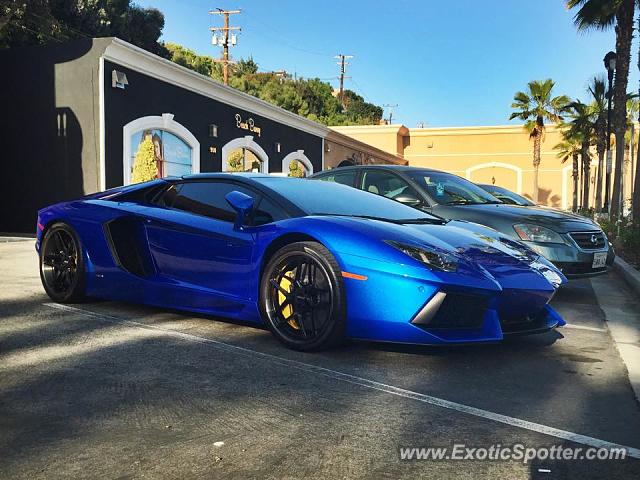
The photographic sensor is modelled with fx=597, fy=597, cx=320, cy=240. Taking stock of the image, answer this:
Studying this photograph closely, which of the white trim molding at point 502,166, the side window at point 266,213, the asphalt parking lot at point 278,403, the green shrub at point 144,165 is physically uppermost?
the white trim molding at point 502,166

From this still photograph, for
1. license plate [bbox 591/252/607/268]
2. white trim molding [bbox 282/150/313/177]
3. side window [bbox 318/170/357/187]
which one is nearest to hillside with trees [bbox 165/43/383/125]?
white trim molding [bbox 282/150/313/177]

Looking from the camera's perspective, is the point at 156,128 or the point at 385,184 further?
the point at 156,128

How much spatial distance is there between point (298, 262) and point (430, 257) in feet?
2.72

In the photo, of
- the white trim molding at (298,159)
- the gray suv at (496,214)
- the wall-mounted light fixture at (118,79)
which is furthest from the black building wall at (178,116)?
the gray suv at (496,214)

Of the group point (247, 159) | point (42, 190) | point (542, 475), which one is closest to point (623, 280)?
point (542, 475)

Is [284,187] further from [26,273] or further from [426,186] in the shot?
[26,273]

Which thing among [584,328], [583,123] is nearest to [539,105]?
[583,123]

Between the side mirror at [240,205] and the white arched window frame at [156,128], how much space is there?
10.7 metres

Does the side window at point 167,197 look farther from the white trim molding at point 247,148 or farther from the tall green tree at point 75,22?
the tall green tree at point 75,22

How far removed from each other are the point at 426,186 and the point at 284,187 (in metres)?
2.78

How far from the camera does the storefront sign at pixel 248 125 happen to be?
749 inches

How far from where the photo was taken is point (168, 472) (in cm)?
216

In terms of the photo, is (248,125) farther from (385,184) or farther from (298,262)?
(298,262)

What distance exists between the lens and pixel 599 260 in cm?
622
